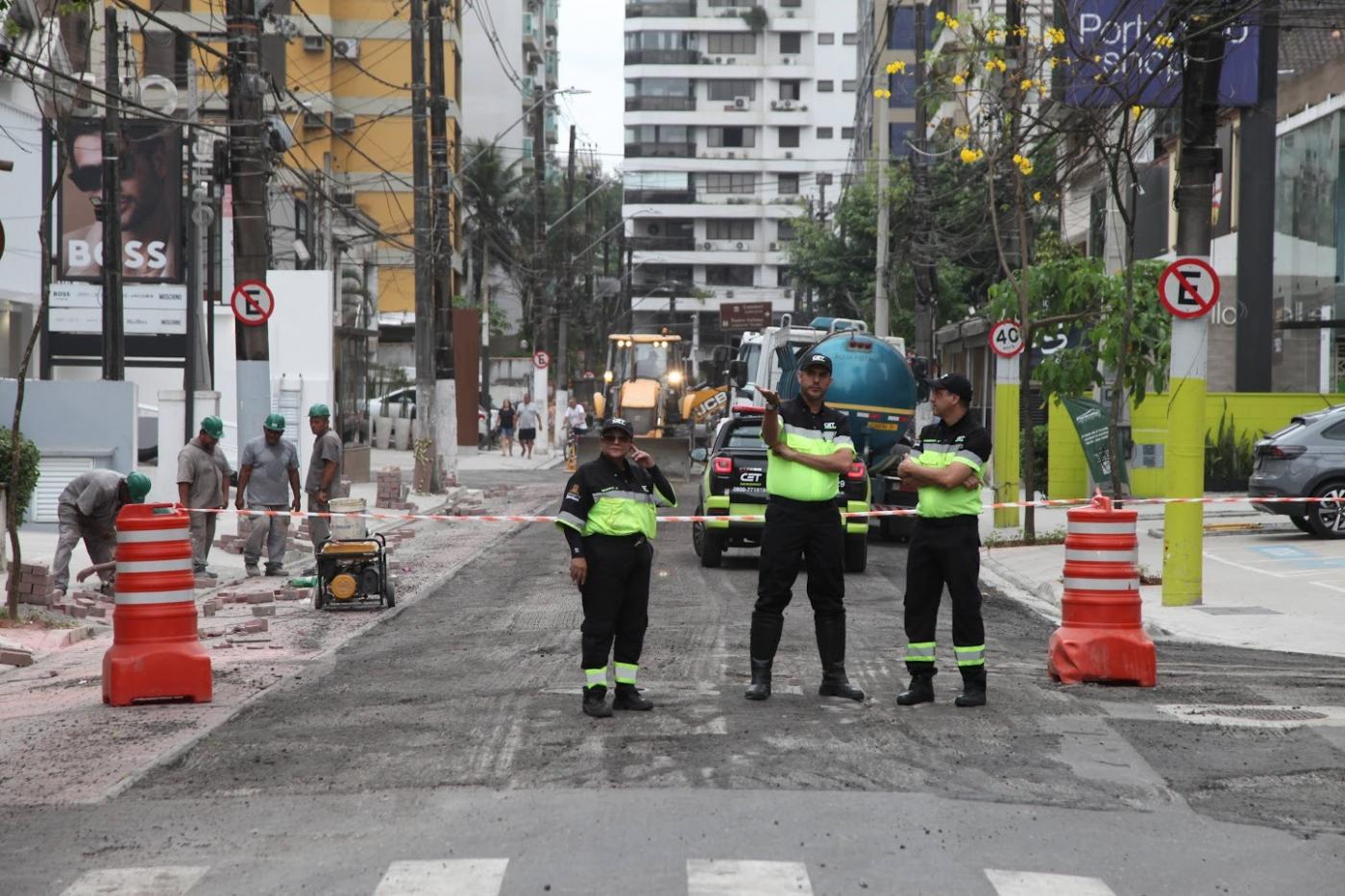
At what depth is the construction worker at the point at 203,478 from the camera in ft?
57.5

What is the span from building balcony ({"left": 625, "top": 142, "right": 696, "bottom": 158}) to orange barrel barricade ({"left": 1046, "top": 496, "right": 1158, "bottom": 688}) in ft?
340

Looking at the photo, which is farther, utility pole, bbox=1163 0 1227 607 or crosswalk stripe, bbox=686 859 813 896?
utility pole, bbox=1163 0 1227 607

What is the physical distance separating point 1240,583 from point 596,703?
10.1m

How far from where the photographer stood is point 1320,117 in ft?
97.0

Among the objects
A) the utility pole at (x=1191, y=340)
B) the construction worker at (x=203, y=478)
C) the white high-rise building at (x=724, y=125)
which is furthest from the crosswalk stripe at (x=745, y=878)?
the white high-rise building at (x=724, y=125)

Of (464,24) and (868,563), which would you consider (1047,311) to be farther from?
(464,24)

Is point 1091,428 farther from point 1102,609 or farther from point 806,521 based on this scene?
point 806,521

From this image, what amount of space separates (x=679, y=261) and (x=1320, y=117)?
83.3 m

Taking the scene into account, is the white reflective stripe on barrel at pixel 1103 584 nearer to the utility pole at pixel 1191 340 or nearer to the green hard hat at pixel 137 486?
the utility pole at pixel 1191 340

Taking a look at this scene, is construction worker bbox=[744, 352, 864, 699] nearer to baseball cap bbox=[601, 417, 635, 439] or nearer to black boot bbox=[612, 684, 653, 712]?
black boot bbox=[612, 684, 653, 712]

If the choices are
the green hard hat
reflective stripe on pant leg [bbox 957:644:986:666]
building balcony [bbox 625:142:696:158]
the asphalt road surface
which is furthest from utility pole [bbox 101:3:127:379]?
building balcony [bbox 625:142:696:158]

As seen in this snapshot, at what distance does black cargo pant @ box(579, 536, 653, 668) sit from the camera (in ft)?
32.4

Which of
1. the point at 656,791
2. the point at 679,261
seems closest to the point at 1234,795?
the point at 656,791

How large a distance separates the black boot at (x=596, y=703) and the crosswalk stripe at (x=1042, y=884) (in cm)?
347
